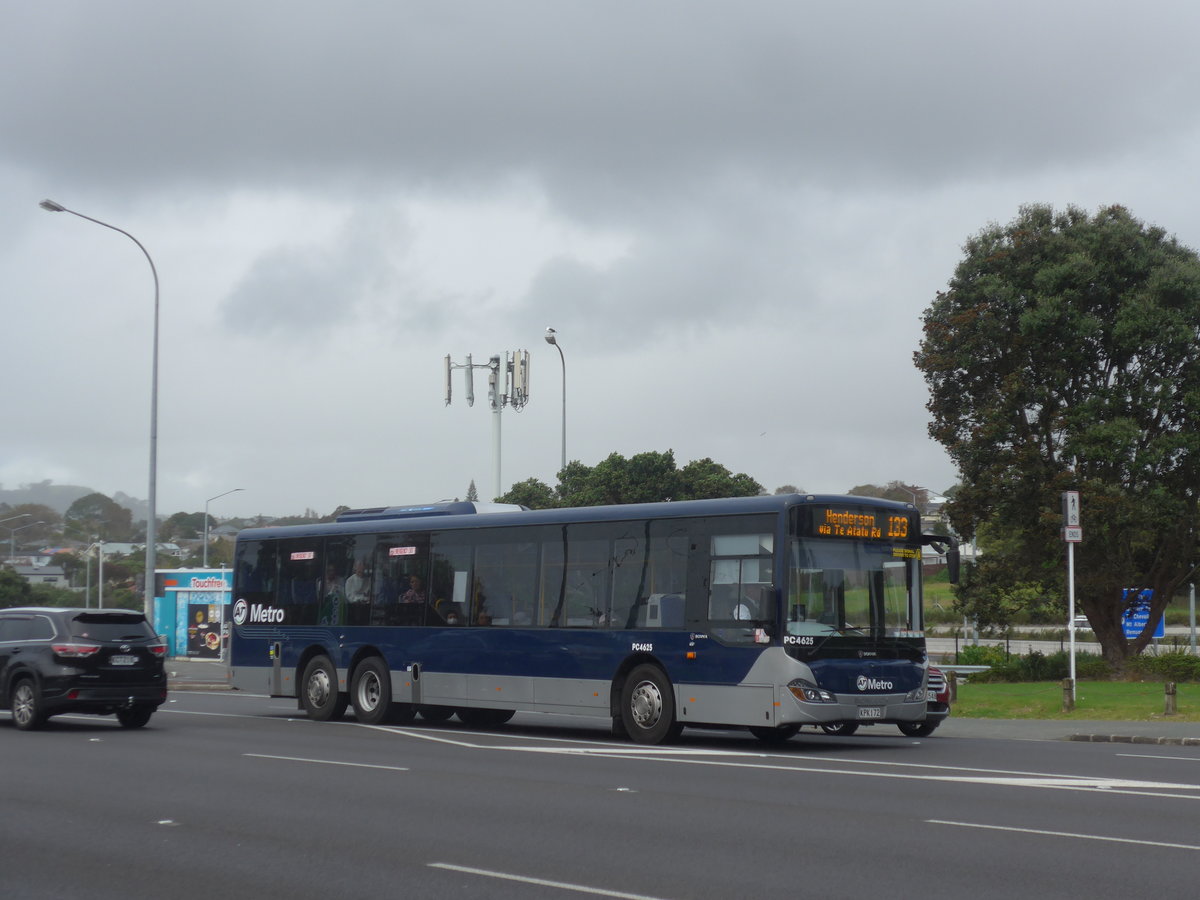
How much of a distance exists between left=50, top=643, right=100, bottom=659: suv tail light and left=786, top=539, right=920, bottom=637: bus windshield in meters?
10.0

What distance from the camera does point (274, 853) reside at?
31.9 feet

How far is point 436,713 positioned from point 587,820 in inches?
512

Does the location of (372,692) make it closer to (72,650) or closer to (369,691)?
(369,691)

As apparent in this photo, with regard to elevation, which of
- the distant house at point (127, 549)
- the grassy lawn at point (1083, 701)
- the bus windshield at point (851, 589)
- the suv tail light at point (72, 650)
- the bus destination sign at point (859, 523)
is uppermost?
the distant house at point (127, 549)

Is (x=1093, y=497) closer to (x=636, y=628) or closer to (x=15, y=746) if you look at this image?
Result: (x=636, y=628)

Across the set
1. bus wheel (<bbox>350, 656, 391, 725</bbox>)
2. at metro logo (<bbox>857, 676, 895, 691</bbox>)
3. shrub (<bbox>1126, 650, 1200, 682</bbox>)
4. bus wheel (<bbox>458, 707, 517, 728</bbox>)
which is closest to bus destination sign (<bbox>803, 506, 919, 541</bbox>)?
at metro logo (<bbox>857, 676, 895, 691</bbox>)

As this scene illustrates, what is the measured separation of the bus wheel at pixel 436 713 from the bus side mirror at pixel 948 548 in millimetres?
8752

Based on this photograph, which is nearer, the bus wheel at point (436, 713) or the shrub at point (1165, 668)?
the bus wheel at point (436, 713)

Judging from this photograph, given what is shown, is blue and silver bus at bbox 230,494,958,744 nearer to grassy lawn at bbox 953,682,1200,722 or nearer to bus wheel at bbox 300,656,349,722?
bus wheel at bbox 300,656,349,722

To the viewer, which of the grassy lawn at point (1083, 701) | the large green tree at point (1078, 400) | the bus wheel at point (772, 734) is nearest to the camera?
the bus wheel at point (772, 734)

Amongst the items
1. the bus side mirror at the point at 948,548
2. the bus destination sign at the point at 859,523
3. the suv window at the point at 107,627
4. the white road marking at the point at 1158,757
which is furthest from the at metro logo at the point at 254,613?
the white road marking at the point at 1158,757

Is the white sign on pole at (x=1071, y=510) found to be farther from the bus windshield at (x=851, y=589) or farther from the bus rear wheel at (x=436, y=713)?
the bus rear wheel at (x=436, y=713)

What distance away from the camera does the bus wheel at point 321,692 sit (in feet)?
77.3

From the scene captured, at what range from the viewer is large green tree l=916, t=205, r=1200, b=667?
3506cm
